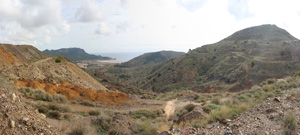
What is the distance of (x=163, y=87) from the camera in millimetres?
43500

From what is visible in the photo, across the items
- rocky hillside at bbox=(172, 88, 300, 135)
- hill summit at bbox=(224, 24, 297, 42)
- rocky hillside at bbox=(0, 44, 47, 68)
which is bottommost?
rocky hillside at bbox=(172, 88, 300, 135)

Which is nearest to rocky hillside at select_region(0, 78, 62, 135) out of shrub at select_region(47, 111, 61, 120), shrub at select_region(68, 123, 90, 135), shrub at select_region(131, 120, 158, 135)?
shrub at select_region(68, 123, 90, 135)

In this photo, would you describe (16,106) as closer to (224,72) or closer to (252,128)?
(252,128)

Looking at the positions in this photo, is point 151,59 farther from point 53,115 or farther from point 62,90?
point 53,115

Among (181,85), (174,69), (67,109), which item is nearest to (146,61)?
(174,69)

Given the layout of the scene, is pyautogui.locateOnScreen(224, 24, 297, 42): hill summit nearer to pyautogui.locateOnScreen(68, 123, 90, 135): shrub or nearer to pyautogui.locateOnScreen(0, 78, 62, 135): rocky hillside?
pyautogui.locateOnScreen(68, 123, 90, 135): shrub

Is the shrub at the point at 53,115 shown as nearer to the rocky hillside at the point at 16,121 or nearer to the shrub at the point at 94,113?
the shrub at the point at 94,113

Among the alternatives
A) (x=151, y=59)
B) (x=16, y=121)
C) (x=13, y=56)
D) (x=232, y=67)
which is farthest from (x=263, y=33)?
(x=151, y=59)

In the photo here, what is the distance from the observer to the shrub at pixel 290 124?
16.2 ft

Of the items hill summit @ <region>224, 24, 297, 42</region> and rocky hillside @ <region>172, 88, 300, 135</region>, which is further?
hill summit @ <region>224, 24, 297, 42</region>

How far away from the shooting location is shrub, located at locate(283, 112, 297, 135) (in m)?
4.95

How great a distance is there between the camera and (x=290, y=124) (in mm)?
5262

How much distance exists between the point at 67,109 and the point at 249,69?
39598 millimetres

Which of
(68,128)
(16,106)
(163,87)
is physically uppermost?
(16,106)
